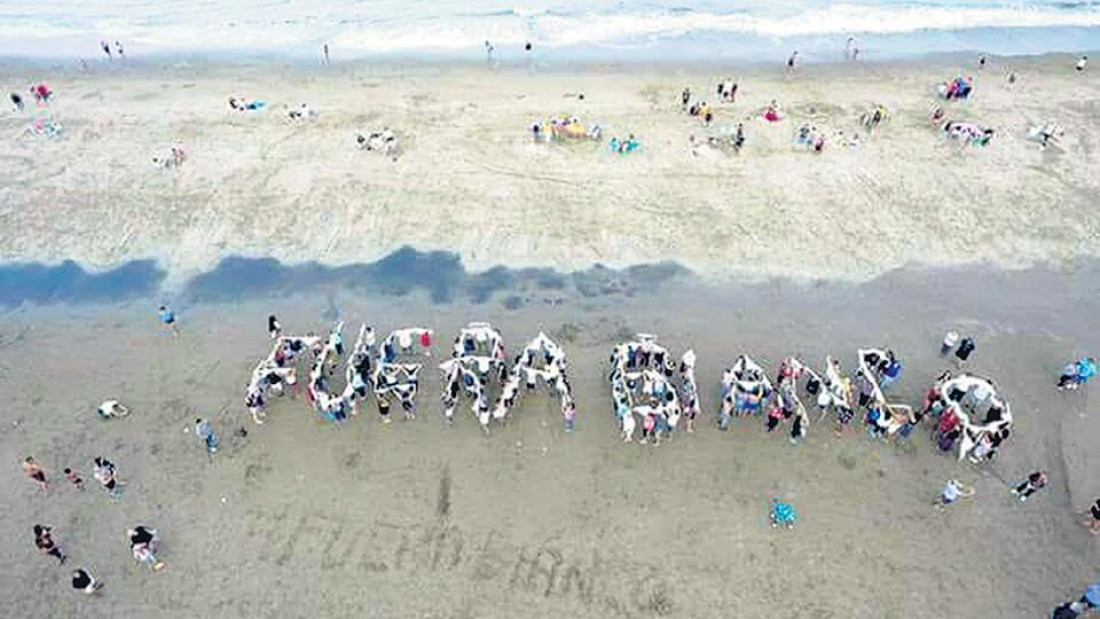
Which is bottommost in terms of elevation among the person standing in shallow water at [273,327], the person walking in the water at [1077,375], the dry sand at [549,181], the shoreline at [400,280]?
the person walking in the water at [1077,375]

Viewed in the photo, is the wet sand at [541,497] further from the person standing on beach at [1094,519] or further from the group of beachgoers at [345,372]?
the group of beachgoers at [345,372]

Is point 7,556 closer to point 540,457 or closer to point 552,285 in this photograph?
point 540,457

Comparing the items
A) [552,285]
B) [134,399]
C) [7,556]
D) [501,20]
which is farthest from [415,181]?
[501,20]

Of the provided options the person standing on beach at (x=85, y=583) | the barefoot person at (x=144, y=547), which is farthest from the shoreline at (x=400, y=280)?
the person standing on beach at (x=85, y=583)

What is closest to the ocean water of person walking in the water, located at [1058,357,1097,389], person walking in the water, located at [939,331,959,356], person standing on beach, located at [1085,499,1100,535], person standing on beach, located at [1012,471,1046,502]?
person walking in the water, located at [939,331,959,356]

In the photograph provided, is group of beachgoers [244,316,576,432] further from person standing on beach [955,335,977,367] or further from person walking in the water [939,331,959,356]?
person standing on beach [955,335,977,367]

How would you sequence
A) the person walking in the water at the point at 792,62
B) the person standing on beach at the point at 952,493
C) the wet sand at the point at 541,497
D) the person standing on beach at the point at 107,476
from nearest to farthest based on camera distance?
the wet sand at the point at 541,497 < the person standing on beach at the point at 952,493 < the person standing on beach at the point at 107,476 < the person walking in the water at the point at 792,62
